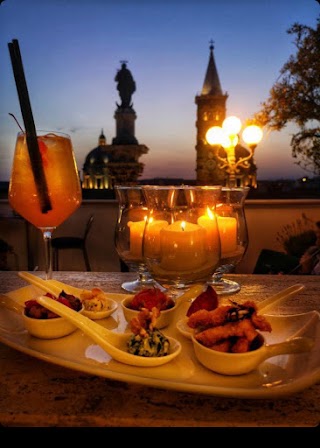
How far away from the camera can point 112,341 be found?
0.64 m

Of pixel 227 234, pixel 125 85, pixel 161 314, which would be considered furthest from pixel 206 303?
pixel 125 85

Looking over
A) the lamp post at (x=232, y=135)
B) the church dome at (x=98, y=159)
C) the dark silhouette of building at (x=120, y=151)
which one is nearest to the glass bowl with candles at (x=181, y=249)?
the lamp post at (x=232, y=135)

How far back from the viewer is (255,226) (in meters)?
5.00

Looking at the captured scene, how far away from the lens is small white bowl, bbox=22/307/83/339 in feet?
2.20

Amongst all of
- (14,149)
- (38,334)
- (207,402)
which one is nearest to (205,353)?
(207,402)

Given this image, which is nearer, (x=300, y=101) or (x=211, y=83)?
(x=300, y=101)

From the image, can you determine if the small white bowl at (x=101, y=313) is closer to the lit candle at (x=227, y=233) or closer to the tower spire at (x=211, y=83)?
the lit candle at (x=227, y=233)

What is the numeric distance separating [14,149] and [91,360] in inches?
23.3

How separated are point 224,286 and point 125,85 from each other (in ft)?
133

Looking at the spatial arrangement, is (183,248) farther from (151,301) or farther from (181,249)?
(151,301)

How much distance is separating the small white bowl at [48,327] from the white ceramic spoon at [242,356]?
0.23 metres

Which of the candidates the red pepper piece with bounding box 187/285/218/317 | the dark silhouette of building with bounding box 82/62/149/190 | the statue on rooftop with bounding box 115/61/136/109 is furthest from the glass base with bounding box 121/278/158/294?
the dark silhouette of building with bounding box 82/62/149/190

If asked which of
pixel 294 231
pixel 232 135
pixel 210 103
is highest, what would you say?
pixel 210 103

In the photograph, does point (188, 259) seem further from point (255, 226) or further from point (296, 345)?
point (255, 226)
